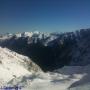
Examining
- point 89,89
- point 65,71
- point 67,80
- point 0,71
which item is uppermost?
point 0,71

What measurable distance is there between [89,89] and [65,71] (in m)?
39.8

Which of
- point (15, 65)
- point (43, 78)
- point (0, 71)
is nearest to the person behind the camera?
point (43, 78)

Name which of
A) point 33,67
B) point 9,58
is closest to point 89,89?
point 9,58

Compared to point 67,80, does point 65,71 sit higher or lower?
higher

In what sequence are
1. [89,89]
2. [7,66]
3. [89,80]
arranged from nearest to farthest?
[89,89] < [89,80] < [7,66]

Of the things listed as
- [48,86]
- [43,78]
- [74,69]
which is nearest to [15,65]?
[74,69]

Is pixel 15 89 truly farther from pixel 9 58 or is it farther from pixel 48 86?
pixel 9 58

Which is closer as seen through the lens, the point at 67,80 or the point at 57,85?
the point at 57,85

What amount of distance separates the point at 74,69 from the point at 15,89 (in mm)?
43154

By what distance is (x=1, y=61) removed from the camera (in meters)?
128

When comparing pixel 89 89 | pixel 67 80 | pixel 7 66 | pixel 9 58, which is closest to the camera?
pixel 89 89

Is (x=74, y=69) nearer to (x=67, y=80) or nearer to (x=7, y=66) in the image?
(x=67, y=80)

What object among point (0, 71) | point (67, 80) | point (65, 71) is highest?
point (0, 71)

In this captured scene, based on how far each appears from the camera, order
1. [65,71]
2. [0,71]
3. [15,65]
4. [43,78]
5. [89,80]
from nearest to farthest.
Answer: [89,80] < [43,78] < [65,71] < [0,71] < [15,65]
